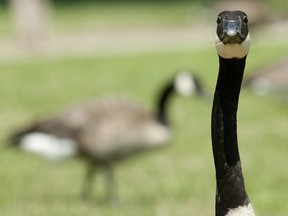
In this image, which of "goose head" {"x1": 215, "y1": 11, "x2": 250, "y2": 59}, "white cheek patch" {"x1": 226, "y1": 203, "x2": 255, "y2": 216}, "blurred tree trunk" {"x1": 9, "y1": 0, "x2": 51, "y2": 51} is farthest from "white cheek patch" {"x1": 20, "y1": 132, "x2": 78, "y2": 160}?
"blurred tree trunk" {"x1": 9, "y1": 0, "x2": 51, "y2": 51}

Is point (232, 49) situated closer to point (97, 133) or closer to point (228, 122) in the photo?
point (228, 122)

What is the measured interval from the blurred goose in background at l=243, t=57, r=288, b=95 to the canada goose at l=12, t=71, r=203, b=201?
15.5 feet

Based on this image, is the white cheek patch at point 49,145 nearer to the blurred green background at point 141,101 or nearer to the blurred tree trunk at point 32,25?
the blurred green background at point 141,101

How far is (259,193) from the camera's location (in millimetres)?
9672

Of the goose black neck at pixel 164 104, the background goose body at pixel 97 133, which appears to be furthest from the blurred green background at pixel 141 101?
the goose black neck at pixel 164 104

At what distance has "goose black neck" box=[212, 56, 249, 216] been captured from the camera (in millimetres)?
5027

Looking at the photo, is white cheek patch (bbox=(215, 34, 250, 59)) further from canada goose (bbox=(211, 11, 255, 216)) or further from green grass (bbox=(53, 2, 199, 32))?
green grass (bbox=(53, 2, 199, 32))

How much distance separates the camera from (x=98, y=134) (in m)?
10.2

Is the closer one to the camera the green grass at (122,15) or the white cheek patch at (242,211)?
the white cheek patch at (242,211)

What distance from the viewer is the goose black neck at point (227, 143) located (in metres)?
5.03

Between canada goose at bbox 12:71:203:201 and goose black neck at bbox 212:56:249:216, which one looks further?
canada goose at bbox 12:71:203:201

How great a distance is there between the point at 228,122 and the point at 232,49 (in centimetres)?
46

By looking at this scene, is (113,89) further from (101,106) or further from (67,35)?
(67,35)

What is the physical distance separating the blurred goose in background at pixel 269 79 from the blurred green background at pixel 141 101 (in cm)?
34
